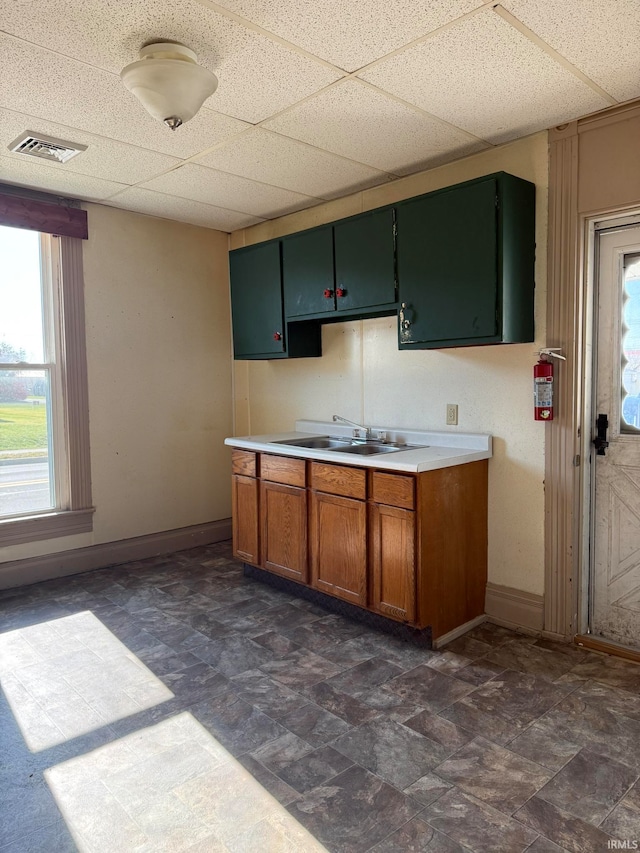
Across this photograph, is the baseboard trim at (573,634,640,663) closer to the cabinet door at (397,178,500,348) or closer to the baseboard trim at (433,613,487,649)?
the baseboard trim at (433,613,487,649)

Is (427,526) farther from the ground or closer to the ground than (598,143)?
closer to the ground

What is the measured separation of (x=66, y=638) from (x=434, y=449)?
84.9 inches

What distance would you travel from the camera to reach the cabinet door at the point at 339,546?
3.09 meters

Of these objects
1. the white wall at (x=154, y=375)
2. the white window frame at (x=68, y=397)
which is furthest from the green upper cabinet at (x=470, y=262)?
the white window frame at (x=68, y=397)

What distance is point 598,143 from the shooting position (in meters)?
2.71

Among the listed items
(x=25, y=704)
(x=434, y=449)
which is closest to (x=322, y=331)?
(x=434, y=449)

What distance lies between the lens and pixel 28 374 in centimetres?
387

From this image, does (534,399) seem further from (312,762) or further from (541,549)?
(312,762)

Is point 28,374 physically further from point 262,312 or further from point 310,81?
point 310,81

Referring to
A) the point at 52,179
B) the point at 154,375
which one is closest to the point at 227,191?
the point at 52,179

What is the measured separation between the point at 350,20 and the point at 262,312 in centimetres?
230

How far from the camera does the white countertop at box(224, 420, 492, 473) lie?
9.38ft

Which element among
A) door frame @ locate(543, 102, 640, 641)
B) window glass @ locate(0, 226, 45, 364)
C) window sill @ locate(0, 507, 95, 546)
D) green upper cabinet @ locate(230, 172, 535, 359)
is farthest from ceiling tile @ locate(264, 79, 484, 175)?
window sill @ locate(0, 507, 95, 546)

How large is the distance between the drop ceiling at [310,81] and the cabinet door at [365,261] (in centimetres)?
32
